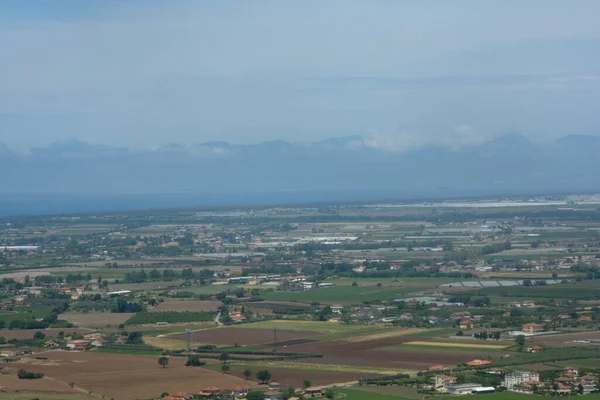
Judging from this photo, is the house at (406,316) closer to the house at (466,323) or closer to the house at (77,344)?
the house at (466,323)

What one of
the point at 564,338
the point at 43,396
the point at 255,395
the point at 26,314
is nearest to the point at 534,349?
the point at 564,338

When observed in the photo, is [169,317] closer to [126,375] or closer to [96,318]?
[96,318]

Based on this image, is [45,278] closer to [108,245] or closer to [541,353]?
[108,245]

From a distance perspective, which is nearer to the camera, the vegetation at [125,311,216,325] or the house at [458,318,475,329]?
the house at [458,318,475,329]

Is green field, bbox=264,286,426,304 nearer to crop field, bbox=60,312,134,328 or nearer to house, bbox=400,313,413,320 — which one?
house, bbox=400,313,413,320

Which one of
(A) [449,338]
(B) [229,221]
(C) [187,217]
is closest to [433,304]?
(A) [449,338]

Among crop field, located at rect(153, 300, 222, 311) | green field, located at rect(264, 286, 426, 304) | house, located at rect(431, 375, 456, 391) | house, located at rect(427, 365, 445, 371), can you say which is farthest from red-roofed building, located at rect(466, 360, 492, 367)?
crop field, located at rect(153, 300, 222, 311)
